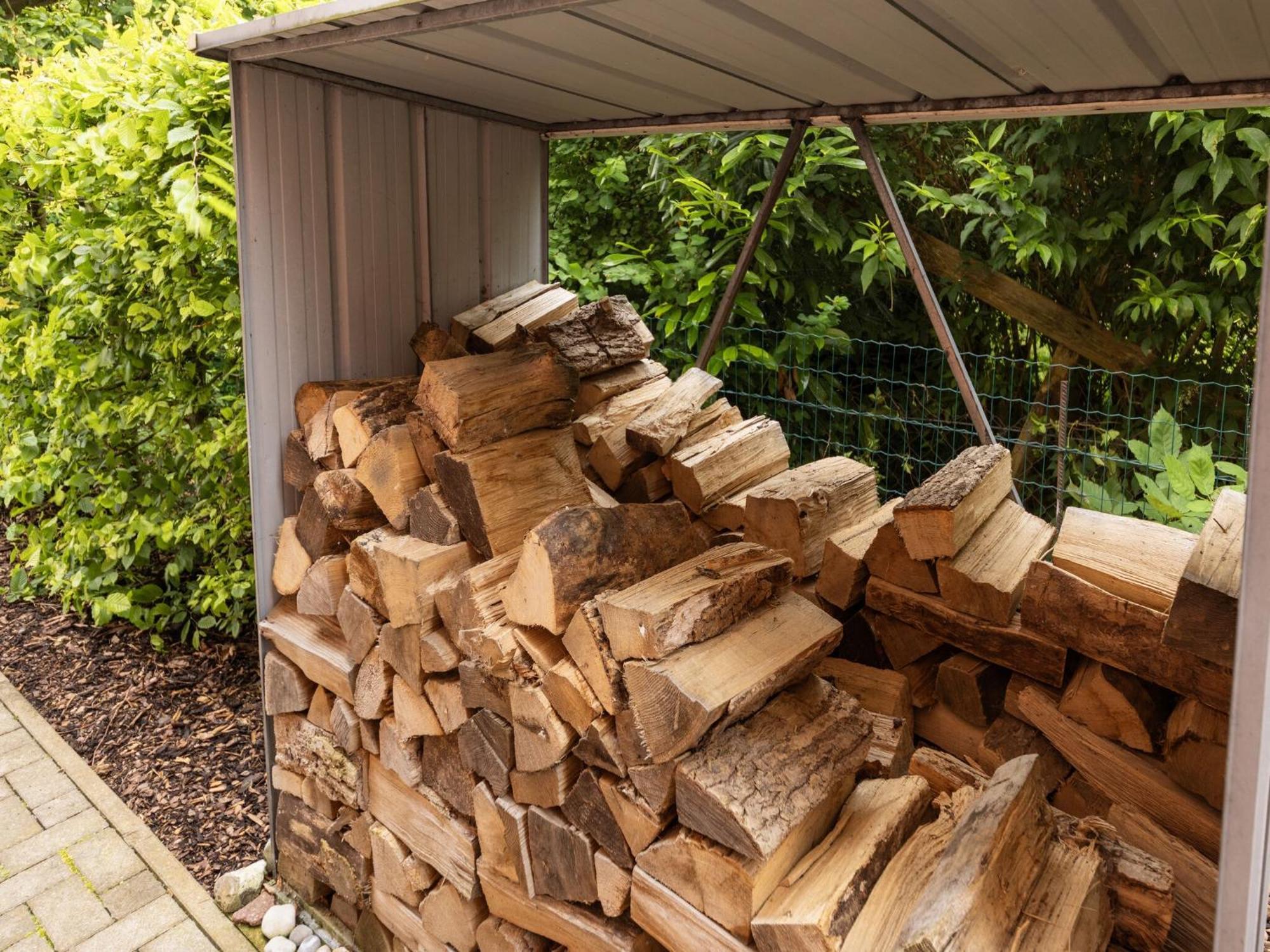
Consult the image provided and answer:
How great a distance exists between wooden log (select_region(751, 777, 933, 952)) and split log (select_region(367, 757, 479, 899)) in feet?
3.27

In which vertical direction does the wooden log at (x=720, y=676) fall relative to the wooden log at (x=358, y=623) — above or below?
above

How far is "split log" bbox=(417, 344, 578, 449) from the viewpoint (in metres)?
2.45

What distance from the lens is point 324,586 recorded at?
2.71m

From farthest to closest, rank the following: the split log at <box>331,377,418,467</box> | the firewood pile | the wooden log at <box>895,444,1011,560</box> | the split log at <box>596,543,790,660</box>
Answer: the split log at <box>331,377,418,467</box>
the wooden log at <box>895,444,1011,560</box>
the split log at <box>596,543,790,660</box>
the firewood pile

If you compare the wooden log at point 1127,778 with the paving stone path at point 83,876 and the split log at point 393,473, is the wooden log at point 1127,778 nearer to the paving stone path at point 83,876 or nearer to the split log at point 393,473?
the split log at point 393,473

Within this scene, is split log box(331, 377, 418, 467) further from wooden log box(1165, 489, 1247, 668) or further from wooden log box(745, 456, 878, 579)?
wooden log box(1165, 489, 1247, 668)

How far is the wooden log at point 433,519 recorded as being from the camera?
96.3 inches

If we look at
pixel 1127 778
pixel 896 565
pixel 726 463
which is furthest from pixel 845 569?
pixel 1127 778

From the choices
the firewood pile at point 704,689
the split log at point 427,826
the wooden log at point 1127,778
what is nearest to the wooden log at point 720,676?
the firewood pile at point 704,689

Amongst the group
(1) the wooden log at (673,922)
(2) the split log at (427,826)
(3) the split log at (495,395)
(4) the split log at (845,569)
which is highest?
(3) the split log at (495,395)

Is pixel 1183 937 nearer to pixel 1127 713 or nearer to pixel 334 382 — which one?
pixel 1127 713

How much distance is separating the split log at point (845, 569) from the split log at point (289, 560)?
1.50 meters

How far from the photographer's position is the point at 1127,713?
2.14 meters

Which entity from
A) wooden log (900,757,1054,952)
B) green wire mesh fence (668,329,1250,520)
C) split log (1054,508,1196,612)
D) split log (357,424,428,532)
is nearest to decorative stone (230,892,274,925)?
split log (357,424,428,532)
